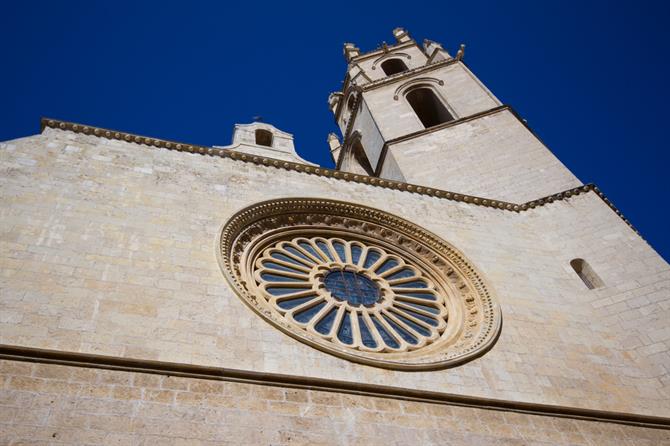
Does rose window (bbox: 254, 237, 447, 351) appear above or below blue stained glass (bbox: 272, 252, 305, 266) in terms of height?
below

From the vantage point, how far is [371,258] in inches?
364

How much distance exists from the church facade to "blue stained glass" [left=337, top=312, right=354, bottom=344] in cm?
3

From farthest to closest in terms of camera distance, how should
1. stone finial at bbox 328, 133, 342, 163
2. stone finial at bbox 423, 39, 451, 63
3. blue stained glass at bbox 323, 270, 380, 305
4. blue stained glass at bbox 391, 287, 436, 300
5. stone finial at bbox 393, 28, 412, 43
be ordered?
stone finial at bbox 328, 133, 342, 163
stone finial at bbox 393, 28, 412, 43
stone finial at bbox 423, 39, 451, 63
blue stained glass at bbox 391, 287, 436, 300
blue stained glass at bbox 323, 270, 380, 305

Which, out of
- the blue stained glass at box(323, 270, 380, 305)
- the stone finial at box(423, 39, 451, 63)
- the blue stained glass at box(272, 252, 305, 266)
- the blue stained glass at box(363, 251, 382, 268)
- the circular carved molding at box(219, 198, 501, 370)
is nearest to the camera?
the circular carved molding at box(219, 198, 501, 370)

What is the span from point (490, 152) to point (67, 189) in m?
8.69

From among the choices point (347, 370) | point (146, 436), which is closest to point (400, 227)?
point (347, 370)

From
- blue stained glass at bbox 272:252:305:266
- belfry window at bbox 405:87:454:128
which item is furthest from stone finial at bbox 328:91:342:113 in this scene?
blue stained glass at bbox 272:252:305:266

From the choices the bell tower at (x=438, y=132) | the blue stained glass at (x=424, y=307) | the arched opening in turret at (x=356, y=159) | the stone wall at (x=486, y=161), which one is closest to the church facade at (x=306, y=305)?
the blue stained glass at (x=424, y=307)

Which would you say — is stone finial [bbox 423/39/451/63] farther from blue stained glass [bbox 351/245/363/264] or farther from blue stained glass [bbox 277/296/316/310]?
blue stained glass [bbox 277/296/316/310]

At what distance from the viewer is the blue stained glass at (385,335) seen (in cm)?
729

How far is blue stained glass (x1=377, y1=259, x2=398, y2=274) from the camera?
29.5 feet

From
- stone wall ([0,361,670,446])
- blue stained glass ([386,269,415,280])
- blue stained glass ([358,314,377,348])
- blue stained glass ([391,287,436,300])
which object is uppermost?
blue stained glass ([386,269,415,280])

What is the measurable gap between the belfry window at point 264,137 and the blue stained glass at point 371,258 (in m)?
5.27

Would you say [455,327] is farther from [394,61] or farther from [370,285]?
[394,61]
